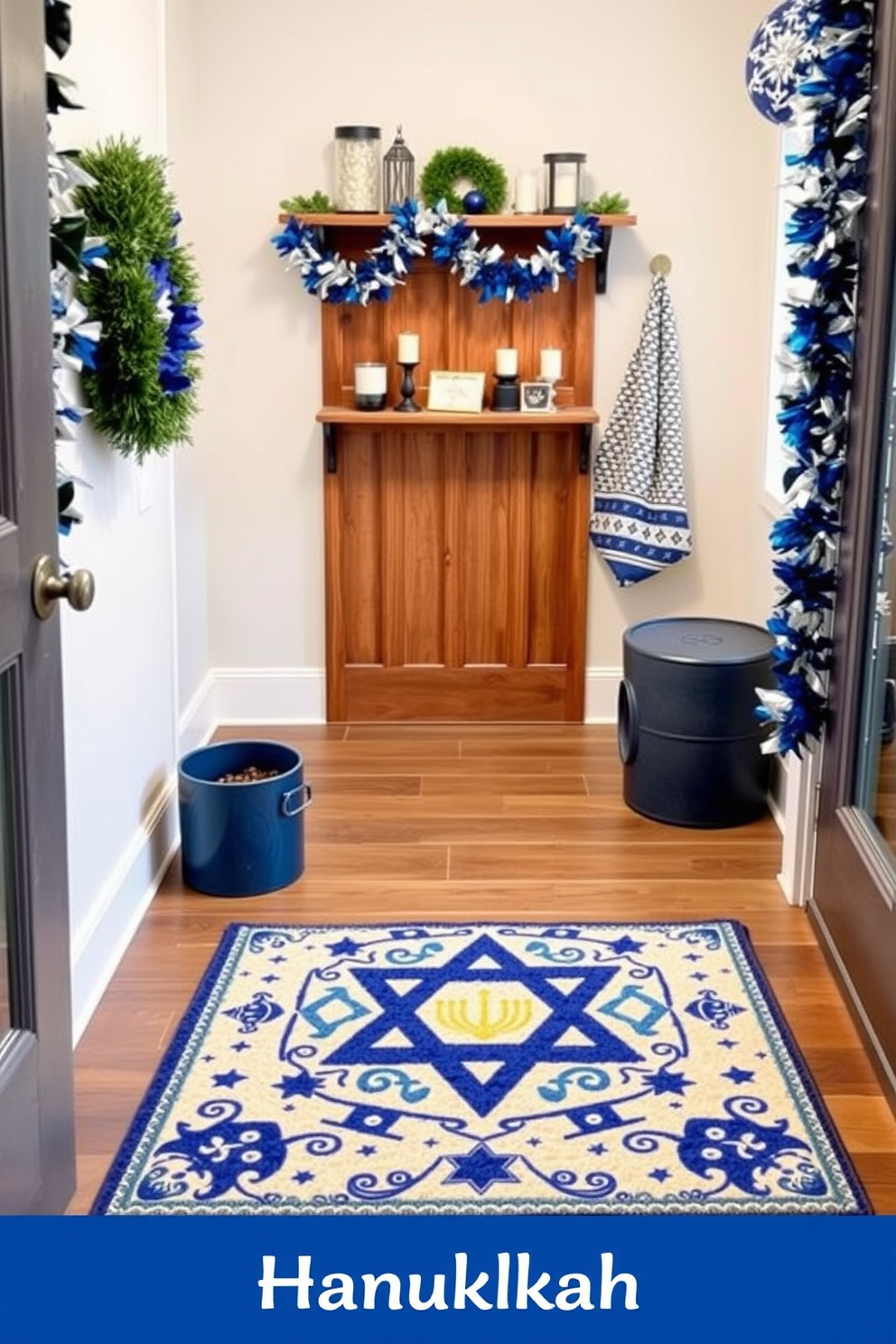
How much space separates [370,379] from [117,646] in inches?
61.5

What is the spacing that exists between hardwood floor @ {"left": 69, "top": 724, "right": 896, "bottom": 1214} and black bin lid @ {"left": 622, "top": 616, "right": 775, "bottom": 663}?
0.43 meters

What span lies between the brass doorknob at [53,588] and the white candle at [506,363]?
2.69m

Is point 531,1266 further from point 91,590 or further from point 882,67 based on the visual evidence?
point 882,67

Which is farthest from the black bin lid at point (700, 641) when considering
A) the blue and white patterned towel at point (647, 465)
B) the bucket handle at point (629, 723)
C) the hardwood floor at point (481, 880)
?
the blue and white patterned towel at point (647, 465)

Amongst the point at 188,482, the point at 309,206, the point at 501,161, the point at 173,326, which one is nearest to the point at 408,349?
the point at 309,206

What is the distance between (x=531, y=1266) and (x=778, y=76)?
7.88 ft

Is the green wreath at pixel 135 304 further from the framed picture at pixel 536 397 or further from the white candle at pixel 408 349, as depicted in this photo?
the framed picture at pixel 536 397

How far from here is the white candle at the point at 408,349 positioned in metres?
4.56

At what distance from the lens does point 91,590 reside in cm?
Answer: 209

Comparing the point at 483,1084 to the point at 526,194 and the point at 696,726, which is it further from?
the point at 526,194

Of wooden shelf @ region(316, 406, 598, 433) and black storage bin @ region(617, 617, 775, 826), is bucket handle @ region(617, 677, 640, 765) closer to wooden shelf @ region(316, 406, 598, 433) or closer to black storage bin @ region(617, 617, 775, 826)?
black storage bin @ region(617, 617, 775, 826)

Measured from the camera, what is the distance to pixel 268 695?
A: 4.90 m

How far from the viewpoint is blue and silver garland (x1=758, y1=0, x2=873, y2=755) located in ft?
9.78

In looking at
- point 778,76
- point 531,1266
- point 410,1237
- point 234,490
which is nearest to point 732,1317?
point 531,1266
